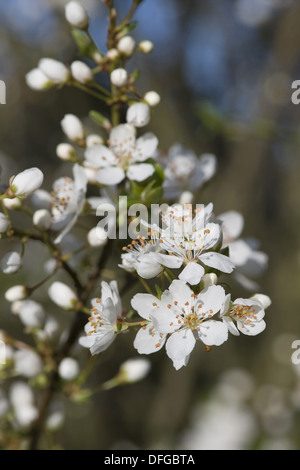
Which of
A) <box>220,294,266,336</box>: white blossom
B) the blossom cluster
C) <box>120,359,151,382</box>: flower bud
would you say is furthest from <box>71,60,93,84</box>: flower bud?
<box>120,359,151,382</box>: flower bud

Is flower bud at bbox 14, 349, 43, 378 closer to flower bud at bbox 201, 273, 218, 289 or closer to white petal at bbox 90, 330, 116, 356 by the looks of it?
white petal at bbox 90, 330, 116, 356

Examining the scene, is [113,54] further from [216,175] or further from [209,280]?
[216,175]

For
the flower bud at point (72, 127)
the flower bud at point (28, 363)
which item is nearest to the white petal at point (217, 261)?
the flower bud at point (72, 127)

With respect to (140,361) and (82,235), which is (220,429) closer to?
(82,235)

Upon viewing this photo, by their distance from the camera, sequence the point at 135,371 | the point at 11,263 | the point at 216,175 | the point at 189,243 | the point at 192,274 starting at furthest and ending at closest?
the point at 216,175, the point at 135,371, the point at 11,263, the point at 189,243, the point at 192,274

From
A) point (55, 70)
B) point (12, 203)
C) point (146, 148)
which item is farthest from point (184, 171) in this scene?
point (12, 203)

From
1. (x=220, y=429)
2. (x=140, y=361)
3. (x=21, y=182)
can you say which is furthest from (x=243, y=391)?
(x=21, y=182)

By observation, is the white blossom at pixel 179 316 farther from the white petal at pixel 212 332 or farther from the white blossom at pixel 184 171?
the white blossom at pixel 184 171
